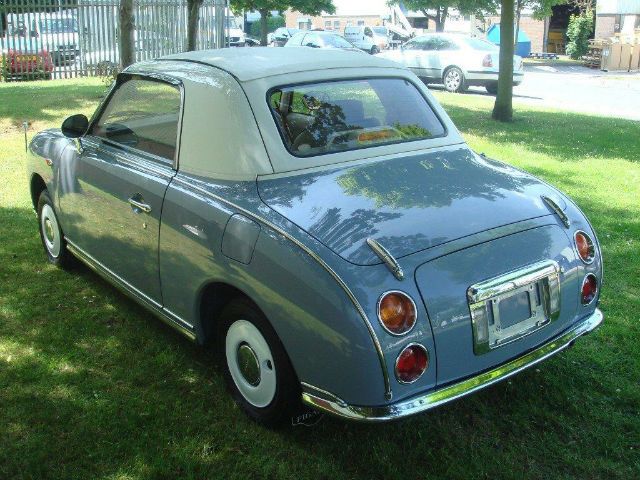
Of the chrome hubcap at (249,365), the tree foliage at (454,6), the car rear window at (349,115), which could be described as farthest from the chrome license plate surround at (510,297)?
the tree foliage at (454,6)

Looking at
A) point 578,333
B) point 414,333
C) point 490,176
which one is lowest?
point 578,333

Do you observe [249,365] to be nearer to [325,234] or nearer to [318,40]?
[325,234]

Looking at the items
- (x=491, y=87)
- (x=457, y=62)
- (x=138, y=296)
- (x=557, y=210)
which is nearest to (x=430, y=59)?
(x=457, y=62)

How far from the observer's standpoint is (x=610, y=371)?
13.2 feet

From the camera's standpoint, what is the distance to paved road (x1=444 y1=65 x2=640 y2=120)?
52.0 ft

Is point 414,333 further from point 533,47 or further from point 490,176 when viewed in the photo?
point 533,47

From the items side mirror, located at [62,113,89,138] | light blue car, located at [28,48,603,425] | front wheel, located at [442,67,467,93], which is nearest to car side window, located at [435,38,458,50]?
front wheel, located at [442,67,467,93]

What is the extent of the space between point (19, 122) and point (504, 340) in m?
10.5

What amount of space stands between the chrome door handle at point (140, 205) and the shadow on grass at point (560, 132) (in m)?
6.98

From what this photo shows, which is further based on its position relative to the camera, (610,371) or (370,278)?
(610,371)

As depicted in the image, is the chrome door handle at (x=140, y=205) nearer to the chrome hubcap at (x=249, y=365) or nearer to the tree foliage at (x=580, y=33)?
the chrome hubcap at (x=249, y=365)

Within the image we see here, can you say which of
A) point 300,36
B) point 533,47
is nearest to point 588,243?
point 300,36

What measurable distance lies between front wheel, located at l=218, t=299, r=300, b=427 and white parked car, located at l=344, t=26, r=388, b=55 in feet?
97.1

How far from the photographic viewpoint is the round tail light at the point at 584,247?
3.46 m
